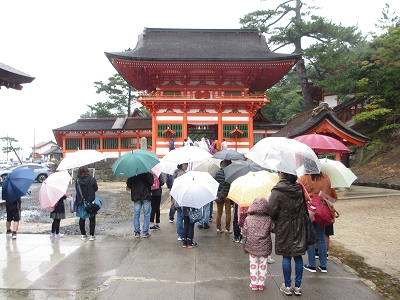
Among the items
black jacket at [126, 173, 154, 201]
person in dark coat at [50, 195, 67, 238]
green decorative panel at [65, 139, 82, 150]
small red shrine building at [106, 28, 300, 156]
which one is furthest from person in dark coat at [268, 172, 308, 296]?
green decorative panel at [65, 139, 82, 150]

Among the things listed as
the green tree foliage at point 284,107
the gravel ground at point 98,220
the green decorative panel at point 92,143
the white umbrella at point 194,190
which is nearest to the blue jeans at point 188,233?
the white umbrella at point 194,190

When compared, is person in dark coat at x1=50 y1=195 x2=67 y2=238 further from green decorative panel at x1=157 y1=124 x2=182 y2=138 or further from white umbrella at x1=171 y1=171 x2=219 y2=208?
green decorative panel at x1=157 y1=124 x2=182 y2=138

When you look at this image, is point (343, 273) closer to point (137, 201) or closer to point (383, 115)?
point (137, 201)

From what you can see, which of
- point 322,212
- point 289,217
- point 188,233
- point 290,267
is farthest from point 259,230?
point 188,233

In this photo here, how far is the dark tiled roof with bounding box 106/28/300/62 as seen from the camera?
1912cm

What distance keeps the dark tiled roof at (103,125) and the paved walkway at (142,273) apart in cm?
1766

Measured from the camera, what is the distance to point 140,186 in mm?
6535

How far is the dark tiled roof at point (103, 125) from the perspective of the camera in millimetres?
23672

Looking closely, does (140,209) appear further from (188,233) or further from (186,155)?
(186,155)

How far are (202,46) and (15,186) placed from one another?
18363 millimetres

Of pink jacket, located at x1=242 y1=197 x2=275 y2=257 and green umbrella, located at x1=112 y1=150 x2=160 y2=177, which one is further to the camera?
green umbrella, located at x1=112 y1=150 x2=160 y2=177

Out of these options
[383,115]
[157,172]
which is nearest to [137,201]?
[157,172]

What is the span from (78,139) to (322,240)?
22714mm

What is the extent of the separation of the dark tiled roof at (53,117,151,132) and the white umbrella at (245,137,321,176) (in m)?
20.0
